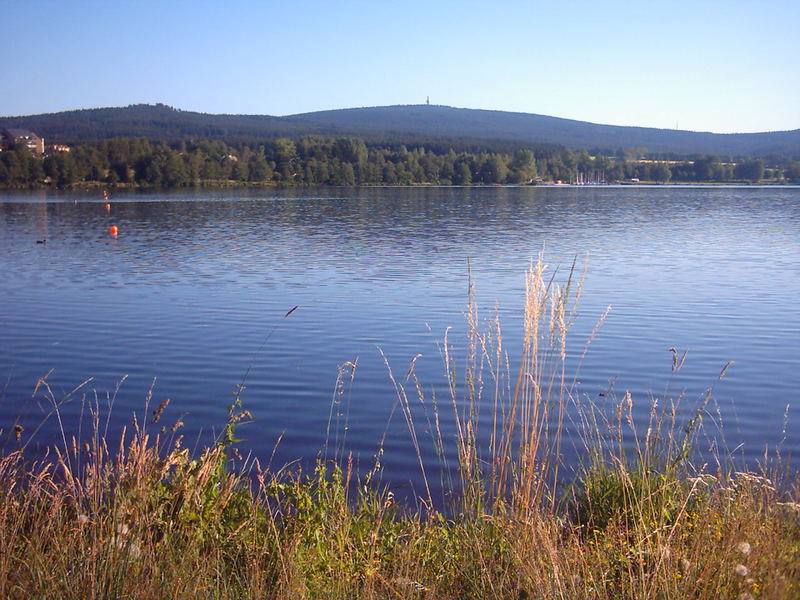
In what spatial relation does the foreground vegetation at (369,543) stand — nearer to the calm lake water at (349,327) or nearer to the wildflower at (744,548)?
the wildflower at (744,548)

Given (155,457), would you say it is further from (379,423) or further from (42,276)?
(42,276)

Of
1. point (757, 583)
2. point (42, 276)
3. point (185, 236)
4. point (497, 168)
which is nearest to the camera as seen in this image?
point (757, 583)

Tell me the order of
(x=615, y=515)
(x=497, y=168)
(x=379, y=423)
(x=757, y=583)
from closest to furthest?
(x=757, y=583) < (x=615, y=515) < (x=379, y=423) < (x=497, y=168)

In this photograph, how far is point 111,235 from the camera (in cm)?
3209

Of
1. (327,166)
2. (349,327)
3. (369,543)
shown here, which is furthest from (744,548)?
(327,166)

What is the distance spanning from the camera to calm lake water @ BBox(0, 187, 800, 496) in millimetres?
8078

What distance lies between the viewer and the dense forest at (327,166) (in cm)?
10025

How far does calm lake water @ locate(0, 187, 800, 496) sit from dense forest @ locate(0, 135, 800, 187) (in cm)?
7652

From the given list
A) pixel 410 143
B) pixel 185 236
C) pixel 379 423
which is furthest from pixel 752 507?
pixel 410 143

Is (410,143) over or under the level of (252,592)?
over

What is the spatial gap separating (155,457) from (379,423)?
392 cm

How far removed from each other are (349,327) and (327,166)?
108378 millimetres

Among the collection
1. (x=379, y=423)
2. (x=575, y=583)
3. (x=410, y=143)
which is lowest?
(x=379, y=423)

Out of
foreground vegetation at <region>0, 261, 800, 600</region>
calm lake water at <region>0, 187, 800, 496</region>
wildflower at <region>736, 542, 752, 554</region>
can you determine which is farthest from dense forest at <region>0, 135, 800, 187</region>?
wildflower at <region>736, 542, 752, 554</region>
